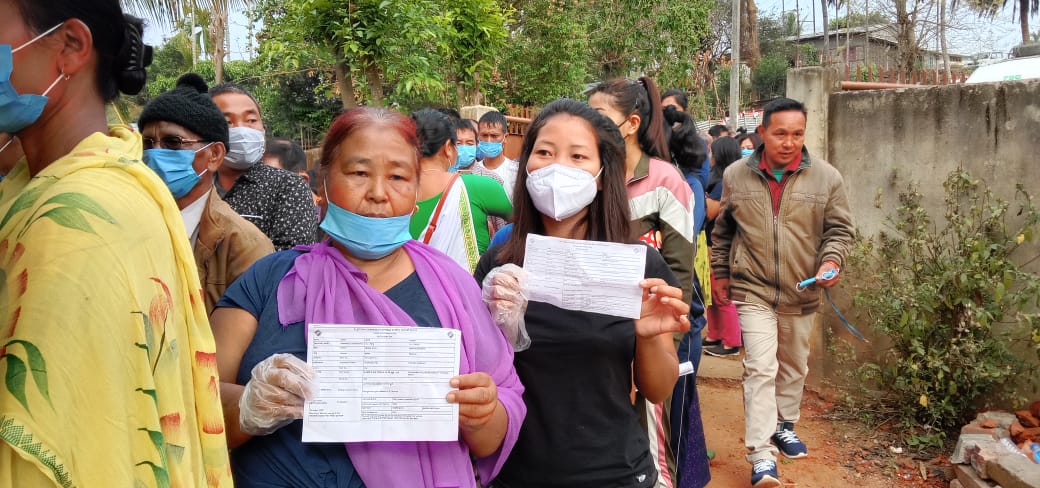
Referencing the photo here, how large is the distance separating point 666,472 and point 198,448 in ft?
6.22

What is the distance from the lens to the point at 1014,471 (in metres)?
3.90

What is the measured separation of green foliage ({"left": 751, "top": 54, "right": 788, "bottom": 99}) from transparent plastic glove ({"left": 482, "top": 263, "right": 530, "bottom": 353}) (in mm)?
27796

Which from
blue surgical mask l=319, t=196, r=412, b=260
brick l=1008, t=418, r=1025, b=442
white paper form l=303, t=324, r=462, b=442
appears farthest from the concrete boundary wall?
white paper form l=303, t=324, r=462, b=442

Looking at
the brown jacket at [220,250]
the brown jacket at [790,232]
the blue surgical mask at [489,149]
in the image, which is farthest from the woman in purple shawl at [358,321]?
the blue surgical mask at [489,149]

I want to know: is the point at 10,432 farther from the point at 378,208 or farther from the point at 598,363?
the point at 598,363

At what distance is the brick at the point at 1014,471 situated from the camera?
12.5 ft

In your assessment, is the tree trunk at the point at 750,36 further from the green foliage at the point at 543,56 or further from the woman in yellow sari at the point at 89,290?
the woman in yellow sari at the point at 89,290

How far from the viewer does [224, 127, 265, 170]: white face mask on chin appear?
337 centimetres

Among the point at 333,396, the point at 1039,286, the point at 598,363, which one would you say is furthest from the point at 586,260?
the point at 1039,286

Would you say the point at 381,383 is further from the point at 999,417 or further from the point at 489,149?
the point at 489,149

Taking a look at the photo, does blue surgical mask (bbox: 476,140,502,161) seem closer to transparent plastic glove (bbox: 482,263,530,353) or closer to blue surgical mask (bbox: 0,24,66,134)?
transparent plastic glove (bbox: 482,263,530,353)

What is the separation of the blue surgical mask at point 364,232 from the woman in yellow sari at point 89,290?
0.59 m

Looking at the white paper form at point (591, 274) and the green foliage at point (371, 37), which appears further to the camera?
the green foliage at point (371, 37)

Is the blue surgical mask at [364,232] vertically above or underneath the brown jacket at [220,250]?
above
